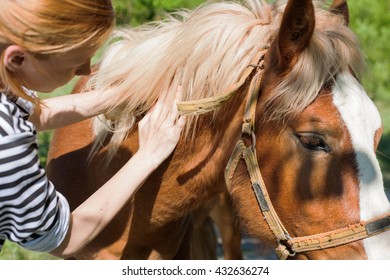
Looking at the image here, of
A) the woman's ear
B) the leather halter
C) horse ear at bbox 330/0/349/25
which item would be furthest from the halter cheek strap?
the woman's ear

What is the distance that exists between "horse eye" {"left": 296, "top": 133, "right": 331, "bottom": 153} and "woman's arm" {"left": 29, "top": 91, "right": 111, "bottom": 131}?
88cm

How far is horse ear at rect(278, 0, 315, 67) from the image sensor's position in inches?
77.1

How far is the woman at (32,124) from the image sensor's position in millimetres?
1700

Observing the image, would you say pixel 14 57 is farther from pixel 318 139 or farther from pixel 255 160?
pixel 318 139

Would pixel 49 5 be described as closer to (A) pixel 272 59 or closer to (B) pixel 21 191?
(B) pixel 21 191

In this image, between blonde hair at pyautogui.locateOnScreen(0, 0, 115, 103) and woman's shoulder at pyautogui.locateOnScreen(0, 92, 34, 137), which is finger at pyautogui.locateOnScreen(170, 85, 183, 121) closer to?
blonde hair at pyautogui.locateOnScreen(0, 0, 115, 103)

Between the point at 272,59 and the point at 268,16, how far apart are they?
267mm

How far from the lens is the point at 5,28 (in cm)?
169

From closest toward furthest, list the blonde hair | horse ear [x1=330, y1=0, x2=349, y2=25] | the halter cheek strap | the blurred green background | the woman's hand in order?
the blonde hair
the halter cheek strap
the woman's hand
horse ear [x1=330, y1=0, x2=349, y2=25]
the blurred green background

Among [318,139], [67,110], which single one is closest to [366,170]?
[318,139]

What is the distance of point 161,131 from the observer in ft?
7.36

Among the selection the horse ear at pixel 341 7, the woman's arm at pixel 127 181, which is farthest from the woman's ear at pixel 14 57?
the horse ear at pixel 341 7

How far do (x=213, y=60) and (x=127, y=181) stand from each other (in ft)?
1.86

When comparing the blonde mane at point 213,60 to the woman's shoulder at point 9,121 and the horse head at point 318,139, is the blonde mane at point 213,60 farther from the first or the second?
the woman's shoulder at point 9,121
